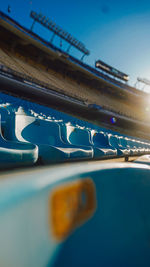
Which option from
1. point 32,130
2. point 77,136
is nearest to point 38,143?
point 32,130

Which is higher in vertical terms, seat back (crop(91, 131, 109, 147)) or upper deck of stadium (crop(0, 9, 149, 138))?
upper deck of stadium (crop(0, 9, 149, 138))

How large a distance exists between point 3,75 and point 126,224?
8307mm

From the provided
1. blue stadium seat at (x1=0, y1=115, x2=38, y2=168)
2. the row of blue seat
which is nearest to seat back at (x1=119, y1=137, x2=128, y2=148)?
the row of blue seat

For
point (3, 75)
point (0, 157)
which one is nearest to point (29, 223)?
point (0, 157)

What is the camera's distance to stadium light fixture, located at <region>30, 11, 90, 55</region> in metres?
12.0

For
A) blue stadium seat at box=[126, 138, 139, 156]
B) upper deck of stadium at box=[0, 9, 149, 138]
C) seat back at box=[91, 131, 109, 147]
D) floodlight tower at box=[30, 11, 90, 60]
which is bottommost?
blue stadium seat at box=[126, 138, 139, 156]

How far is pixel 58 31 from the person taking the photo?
13242 mm

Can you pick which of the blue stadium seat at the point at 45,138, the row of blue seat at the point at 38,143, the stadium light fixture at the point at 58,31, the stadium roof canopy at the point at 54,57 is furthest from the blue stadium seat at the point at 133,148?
the stadium light fixture at the point at 58,31

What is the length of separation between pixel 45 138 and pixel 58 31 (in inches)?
571

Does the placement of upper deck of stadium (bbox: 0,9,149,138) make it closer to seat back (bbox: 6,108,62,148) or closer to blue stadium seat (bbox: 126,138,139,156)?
blue stadium seat (bbox: 126,138,139,156)

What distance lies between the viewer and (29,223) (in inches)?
8.2

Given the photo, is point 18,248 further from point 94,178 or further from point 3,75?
point 3,75

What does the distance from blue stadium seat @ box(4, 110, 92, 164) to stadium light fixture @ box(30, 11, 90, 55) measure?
13688 mm

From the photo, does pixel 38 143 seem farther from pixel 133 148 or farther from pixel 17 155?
pixel 133 148
